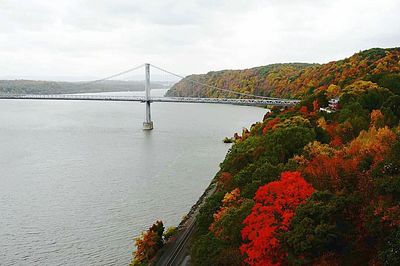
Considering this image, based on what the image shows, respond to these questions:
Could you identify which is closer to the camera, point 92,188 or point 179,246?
point 179,246

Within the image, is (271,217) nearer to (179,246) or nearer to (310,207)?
(310,207)

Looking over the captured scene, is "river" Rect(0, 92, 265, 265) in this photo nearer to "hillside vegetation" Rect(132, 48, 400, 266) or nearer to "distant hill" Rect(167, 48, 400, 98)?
"hillside vegetation" Rect(132, 48, 400, 266)

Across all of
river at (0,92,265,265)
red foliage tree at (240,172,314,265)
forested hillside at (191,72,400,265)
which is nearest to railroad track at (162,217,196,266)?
forested hillside at (191,72,400,265)

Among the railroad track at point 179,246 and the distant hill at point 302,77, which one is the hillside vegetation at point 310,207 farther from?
the distant hill at point 302,77

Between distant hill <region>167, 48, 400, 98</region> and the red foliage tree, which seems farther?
distant hill <region>167, 48, 400, 98</region>

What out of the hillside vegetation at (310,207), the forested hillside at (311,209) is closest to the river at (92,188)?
the hillside vegetation at (310,207)

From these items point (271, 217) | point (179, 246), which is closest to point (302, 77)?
point (179, 246)
